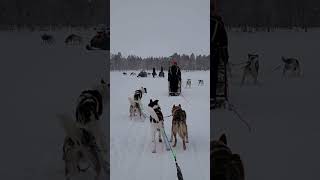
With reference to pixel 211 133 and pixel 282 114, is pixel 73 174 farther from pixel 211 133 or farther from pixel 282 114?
pixel 282 114

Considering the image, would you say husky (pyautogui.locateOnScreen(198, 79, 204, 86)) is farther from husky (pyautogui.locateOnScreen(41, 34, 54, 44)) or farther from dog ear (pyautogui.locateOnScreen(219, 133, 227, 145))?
husky (pyautogui.locateOnScreen(41, 34, 54, 44))

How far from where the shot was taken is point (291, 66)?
341cm

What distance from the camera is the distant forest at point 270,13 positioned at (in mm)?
3424

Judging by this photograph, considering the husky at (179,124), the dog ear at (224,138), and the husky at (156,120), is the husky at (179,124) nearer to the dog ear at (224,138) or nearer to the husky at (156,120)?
the husky at (156,120)

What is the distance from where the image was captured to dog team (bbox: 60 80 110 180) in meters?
3.45

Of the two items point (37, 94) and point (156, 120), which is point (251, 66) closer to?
point (156, 120)

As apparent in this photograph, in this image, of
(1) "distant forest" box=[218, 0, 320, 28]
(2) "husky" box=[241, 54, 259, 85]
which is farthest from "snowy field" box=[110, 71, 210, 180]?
(1) "distant forest" box=[218, 0, 320, 28]

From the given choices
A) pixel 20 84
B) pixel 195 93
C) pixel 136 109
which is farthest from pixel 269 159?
pixel 20 84

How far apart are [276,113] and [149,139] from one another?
106 cm

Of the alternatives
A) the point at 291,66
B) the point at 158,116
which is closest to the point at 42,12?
the point at 158,116

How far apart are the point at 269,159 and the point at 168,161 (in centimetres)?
82

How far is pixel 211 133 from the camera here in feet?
11.3

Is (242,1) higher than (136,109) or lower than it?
higher

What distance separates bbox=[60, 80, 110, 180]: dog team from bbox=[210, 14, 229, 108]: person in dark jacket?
0.91 meters
